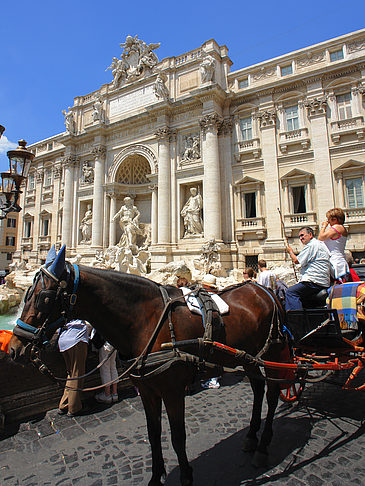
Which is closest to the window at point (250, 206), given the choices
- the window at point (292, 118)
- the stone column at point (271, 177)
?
the stone column at point (271, 177)

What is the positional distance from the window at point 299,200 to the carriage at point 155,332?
45.1 feet

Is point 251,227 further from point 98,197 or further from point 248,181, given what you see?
point 98,197

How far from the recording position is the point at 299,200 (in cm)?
1594

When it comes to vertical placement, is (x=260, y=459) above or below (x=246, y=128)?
below

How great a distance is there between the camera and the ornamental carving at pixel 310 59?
15.8 meters

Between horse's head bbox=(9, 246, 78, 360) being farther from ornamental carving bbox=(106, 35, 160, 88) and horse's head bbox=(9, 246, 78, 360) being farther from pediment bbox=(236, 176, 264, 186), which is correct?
ornamental carving bbox=(106, 35, 160, 88)

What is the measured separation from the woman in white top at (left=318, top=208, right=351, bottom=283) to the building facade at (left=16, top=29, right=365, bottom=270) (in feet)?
31.2

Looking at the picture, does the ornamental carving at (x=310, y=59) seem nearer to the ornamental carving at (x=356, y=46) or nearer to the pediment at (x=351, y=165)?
the ornamental carving at (x=356, y=46)

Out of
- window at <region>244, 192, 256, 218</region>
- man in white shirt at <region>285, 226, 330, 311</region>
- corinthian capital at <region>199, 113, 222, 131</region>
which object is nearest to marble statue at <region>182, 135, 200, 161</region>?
corinthian capital at <region>199, 113, 222, 131</region>

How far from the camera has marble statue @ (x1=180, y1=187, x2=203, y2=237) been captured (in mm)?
17656

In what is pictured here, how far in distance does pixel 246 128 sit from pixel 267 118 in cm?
133

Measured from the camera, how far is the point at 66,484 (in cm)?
291

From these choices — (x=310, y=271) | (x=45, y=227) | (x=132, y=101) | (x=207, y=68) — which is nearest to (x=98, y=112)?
(x=132, y=101)

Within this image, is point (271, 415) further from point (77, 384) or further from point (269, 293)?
point (77, 384)
